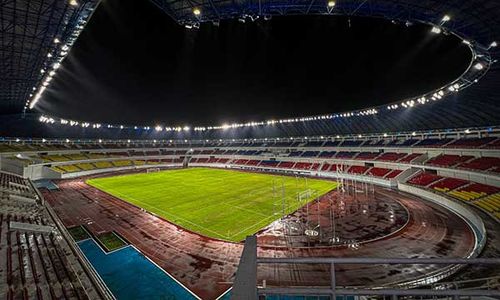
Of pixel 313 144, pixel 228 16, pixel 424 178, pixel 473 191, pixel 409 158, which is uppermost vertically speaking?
pixel 228 16

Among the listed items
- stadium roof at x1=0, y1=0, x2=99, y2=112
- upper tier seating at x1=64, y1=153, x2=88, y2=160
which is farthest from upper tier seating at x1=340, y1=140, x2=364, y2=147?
upper tier seating at x1=64, y1=153, x2=88, y2=160

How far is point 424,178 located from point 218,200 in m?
31.7

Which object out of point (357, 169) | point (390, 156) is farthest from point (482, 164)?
point (357, 169)

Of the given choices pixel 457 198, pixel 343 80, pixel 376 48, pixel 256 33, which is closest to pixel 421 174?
pixel 457 198

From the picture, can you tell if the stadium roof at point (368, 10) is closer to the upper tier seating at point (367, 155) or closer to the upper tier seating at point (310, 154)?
the upper tier seating at point (367, 155)

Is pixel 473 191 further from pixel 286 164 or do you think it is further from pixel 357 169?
pixel 286 164

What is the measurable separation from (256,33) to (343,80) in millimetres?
14722

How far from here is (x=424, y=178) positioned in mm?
36875

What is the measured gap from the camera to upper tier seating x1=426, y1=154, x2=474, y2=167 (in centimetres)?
3491

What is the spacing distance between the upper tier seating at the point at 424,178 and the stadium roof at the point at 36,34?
4460 centimetres

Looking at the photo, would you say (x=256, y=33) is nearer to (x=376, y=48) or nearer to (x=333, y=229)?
(x=376, y=48)

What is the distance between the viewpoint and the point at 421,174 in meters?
38.7

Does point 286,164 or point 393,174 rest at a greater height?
point 286,164

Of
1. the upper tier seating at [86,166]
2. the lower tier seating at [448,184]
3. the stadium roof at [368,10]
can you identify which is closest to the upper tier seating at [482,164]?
the lower tier seating at [448,184]
